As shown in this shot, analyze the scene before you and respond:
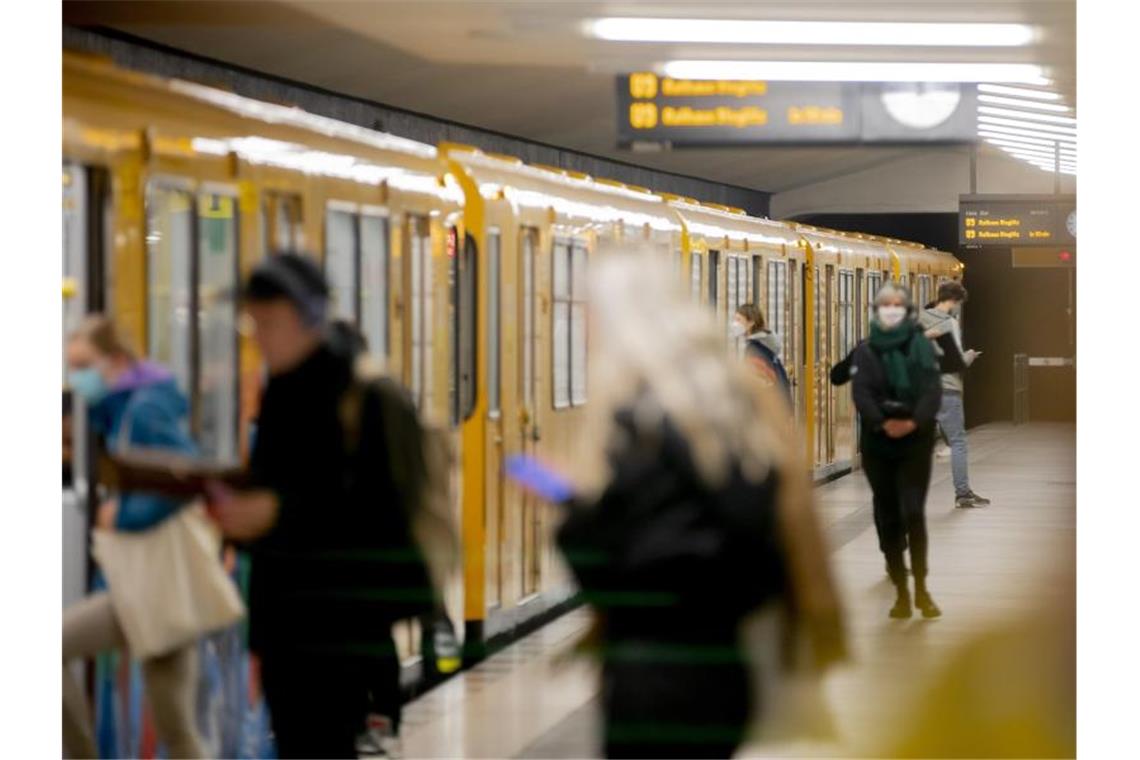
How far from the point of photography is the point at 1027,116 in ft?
22.2

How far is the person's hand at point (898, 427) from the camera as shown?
723 centimetres

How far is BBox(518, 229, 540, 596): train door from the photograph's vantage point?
7.81 metres

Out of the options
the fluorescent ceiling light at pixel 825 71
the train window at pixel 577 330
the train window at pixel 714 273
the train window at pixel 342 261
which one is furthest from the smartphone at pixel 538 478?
the fluorescent ceiling light at pixel 825 71

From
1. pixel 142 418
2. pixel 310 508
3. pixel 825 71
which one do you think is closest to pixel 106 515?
pixel 142 418

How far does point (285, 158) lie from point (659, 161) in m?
1.97

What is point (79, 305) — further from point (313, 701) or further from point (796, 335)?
point (796, 335)

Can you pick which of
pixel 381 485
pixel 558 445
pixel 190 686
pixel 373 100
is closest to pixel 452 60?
pixel 373 100

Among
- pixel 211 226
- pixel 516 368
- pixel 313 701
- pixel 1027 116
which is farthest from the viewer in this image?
pixel 516 368

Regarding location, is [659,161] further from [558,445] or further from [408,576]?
[408,576]

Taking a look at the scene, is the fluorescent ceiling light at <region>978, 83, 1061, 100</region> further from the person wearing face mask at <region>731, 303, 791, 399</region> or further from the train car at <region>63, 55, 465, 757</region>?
the train car at <region>63, 55, 465, 757</region>

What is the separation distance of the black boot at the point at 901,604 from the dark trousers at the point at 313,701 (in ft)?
6.78

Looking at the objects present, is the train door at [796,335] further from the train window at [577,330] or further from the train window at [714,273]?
the train window at [577,330]

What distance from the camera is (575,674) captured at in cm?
666

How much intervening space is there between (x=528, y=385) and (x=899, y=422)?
4.92 ft
